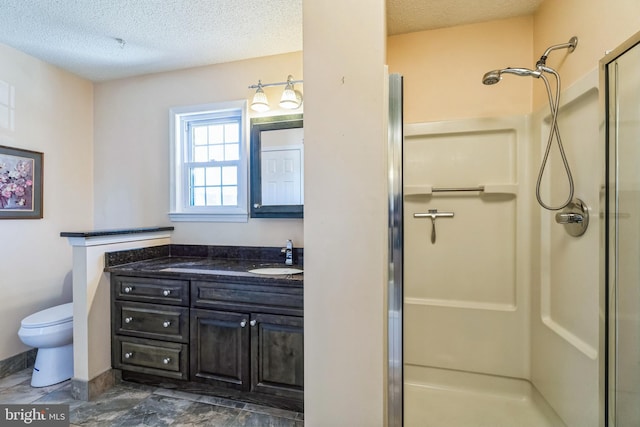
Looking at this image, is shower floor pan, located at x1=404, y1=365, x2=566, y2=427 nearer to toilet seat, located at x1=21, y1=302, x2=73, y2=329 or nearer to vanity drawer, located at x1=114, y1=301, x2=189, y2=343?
vanity drawer, located at x1=114, y1=301, x2=189, y2=343

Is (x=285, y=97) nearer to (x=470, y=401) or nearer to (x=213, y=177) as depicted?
(x=213, y=177)

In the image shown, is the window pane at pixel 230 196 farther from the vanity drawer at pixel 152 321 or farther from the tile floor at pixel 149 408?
the tile floor at pixel 149 408

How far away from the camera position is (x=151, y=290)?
6.33 feet

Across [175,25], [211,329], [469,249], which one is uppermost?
[175,25]

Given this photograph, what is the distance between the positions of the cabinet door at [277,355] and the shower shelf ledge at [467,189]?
44.0 inches

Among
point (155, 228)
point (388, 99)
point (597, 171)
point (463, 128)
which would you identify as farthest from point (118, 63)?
point (597, 171)

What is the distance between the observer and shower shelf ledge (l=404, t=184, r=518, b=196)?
1884mm

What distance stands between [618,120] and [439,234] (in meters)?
1.16

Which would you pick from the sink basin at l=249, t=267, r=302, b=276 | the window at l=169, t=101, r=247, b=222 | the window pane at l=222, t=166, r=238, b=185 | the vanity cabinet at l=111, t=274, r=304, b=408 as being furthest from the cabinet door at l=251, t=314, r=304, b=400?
the window pane at l=222, t=166, r=238, b=185

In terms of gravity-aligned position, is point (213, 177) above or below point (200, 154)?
below

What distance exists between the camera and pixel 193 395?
1.92 metres

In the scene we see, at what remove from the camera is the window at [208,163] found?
8.08 ft

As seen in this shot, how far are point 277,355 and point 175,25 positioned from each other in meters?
2.20

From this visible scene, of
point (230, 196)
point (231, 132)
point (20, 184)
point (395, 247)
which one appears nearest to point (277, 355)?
point (395, 247)
